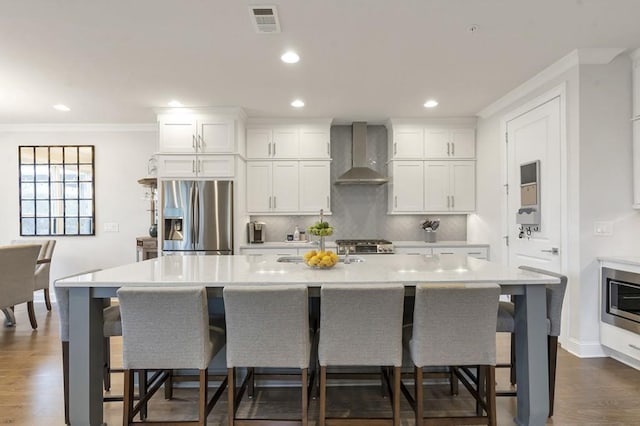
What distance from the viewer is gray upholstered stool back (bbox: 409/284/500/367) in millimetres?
1845

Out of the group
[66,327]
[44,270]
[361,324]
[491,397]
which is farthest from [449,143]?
[44,270]

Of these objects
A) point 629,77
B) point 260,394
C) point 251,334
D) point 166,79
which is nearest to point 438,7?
point 629,77

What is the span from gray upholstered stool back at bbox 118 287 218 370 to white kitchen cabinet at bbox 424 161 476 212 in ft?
13.0

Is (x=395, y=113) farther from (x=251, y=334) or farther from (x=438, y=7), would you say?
(x=251, y=334)

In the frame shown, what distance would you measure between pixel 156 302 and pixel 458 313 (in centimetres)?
154

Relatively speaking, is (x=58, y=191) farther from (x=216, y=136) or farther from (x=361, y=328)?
(x=361, y=328)

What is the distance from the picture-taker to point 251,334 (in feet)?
6.12

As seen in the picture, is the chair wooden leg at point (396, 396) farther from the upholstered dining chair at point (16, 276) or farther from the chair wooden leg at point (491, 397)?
the upholstered dining chair at point (16, 276)

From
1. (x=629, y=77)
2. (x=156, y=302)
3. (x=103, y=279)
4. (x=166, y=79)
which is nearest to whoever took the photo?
(x=156, y=302)

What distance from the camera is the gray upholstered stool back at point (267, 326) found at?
5.96 feet

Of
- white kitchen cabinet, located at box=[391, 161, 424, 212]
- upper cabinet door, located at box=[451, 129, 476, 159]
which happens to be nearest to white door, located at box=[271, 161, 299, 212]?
white kitchen cabinet, located at box=[391, 161, 424, 212]

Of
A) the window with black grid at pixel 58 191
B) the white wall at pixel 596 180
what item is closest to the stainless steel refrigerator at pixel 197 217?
the window with black grid at pixel 58 191

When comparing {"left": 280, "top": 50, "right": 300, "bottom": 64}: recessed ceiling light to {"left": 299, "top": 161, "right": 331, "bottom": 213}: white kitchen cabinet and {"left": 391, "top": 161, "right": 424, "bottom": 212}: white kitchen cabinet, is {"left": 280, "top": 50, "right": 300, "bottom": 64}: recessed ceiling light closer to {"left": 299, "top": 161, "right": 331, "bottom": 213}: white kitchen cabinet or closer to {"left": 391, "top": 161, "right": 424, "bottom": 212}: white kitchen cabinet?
{"left": 299, "top": 161, "right": 331, "bottom": 213}: white kitchen cabinet

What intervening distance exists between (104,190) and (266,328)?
4752mm
